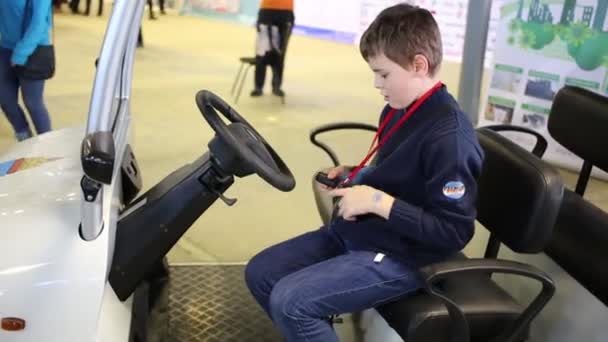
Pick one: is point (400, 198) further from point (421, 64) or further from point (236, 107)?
point (236, 107)

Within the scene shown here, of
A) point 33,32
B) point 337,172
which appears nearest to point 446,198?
point 337,172

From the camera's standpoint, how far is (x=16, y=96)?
3504 millimetres

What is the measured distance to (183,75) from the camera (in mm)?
6180

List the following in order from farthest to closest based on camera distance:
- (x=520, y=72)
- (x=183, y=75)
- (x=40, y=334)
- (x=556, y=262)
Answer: (x=183, y=75) < (x=520, y=72) < (x=556, y=262) < (x=40, y=334)

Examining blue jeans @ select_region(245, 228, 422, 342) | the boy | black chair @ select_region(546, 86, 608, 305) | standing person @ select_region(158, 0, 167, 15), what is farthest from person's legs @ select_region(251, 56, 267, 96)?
standing person @ select_region(158, 0, 167, 15)

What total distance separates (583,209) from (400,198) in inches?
35.8

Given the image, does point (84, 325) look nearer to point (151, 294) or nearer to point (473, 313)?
point (151, 294)

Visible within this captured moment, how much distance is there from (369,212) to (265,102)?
12.9 feet

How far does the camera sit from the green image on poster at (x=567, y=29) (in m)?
3.81

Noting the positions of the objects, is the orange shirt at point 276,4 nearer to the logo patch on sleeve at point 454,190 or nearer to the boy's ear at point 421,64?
the boy's ear at point 421,64

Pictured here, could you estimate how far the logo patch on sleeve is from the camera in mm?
1430

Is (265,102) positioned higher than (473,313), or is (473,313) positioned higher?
(473,313)

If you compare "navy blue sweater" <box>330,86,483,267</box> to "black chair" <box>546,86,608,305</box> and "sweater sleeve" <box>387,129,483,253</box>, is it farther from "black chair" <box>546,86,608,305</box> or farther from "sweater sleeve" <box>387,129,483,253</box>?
"black chair" <box>546,86,608,305</box>

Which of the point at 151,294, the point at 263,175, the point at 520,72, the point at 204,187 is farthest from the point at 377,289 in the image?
the point at 520,72
